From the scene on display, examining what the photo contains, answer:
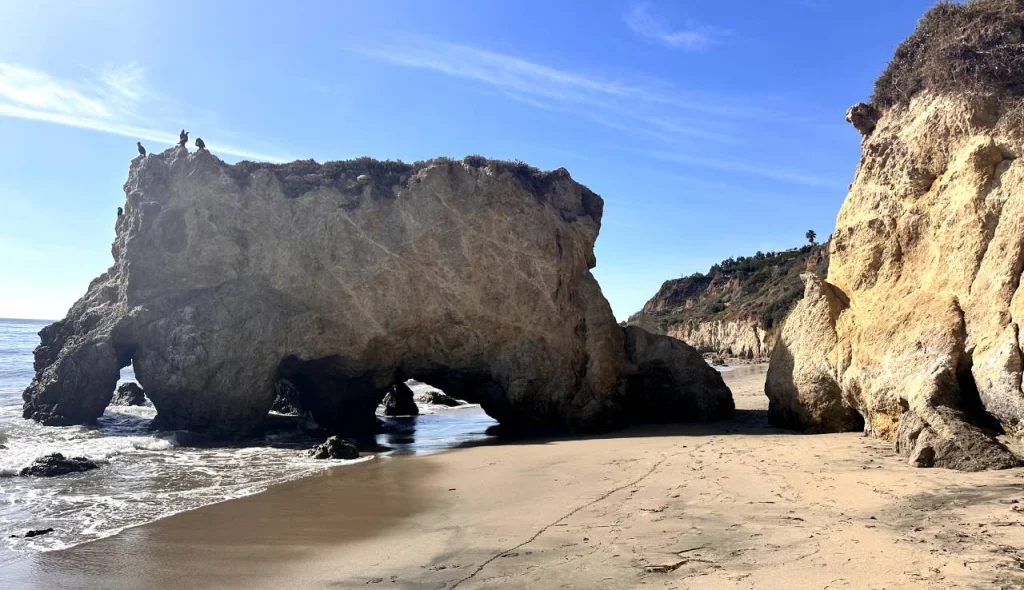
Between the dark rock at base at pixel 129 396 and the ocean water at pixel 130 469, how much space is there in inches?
137

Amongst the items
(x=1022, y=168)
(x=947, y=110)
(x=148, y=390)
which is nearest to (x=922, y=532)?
(x=1022, y=168)

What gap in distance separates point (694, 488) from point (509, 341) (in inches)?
368

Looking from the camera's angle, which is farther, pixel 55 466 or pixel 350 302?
pixel 350 302

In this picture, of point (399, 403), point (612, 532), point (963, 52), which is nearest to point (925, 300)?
point (963, 52)

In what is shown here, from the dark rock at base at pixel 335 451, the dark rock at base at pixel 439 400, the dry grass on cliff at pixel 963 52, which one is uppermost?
the dry grass on cliff at pixel 963 52

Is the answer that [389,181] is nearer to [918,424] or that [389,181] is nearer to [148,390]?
[148,390]

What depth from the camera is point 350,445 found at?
13.2 meters

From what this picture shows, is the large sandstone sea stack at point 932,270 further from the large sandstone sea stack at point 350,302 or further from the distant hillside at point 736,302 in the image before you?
the distant hillside at point 736,302

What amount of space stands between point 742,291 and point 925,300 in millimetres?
60098

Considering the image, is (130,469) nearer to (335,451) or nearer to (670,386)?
(335,451)

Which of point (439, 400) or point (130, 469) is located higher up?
point (439, 400)

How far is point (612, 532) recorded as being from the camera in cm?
626

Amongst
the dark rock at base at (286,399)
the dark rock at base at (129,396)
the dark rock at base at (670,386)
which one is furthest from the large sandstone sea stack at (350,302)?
the dark rock at base at (129,396)

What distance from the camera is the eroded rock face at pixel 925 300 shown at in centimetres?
851
